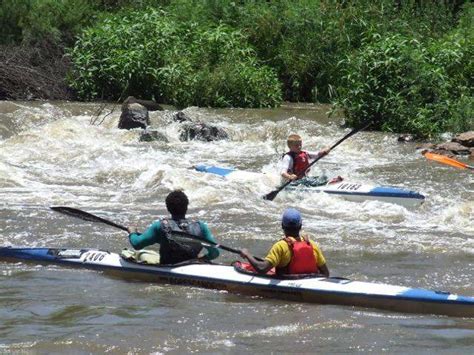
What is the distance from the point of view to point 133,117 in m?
17.4

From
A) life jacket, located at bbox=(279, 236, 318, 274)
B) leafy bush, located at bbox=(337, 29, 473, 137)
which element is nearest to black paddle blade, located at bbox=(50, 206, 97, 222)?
life jacket, located at bbox=(279, 236, 318, 274)

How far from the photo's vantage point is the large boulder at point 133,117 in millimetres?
17344

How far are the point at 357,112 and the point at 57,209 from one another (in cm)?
890

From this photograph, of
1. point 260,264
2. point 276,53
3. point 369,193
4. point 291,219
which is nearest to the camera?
point 291,219

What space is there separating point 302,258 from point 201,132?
970 centimetres

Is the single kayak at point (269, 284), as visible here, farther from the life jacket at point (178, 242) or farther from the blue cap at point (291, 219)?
the blue cap at point (291, 219)

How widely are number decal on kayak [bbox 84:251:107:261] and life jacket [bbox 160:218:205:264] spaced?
0.61m

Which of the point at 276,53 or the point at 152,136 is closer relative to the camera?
the point at 152,136

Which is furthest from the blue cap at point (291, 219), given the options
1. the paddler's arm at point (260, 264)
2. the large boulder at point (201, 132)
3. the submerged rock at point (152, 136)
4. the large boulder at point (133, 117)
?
the large boulder at point (133, 117)

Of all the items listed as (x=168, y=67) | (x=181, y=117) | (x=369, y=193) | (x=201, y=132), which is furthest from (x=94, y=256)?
(x=168, y=67)

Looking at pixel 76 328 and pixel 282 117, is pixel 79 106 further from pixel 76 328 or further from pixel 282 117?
pixel 76 328

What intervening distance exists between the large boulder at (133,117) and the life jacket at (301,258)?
1015cm

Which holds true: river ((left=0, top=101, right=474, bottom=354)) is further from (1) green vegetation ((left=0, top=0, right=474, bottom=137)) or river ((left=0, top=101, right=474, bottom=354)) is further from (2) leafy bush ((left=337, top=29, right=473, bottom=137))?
(1) green vegetation ((left=0, top=0, right=474, bottom=137))

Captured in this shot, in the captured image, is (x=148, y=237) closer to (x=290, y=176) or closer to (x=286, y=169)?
(x=290, y=176)
